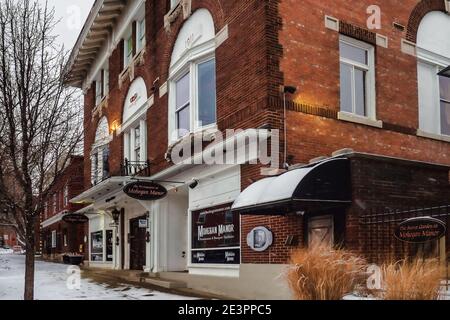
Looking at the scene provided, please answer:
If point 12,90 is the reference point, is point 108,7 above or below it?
above

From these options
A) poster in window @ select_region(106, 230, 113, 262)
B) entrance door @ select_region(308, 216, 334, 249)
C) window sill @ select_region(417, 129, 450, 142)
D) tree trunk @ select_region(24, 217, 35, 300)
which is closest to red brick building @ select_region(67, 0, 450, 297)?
entrance door @ select_region(308, 216, 334, 249)

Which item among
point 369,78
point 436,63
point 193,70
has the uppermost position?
point 436,63

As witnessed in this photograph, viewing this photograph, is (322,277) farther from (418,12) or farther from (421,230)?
(418,12)

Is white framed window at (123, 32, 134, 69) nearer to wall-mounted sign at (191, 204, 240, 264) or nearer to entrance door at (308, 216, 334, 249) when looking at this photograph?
wall-mounted sign at (191, 204, 240, 264)

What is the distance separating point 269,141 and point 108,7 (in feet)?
45.5

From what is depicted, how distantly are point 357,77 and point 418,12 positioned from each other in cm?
328

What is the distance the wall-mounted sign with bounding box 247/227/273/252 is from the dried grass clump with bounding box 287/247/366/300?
3.90m

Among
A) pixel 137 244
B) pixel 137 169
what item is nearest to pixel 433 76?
pixel 137 169

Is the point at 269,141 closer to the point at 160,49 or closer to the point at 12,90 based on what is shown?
the point at 12,90

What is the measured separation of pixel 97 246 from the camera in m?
27.5

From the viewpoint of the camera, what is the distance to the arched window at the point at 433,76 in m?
15.3

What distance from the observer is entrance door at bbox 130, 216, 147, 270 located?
20480mm
